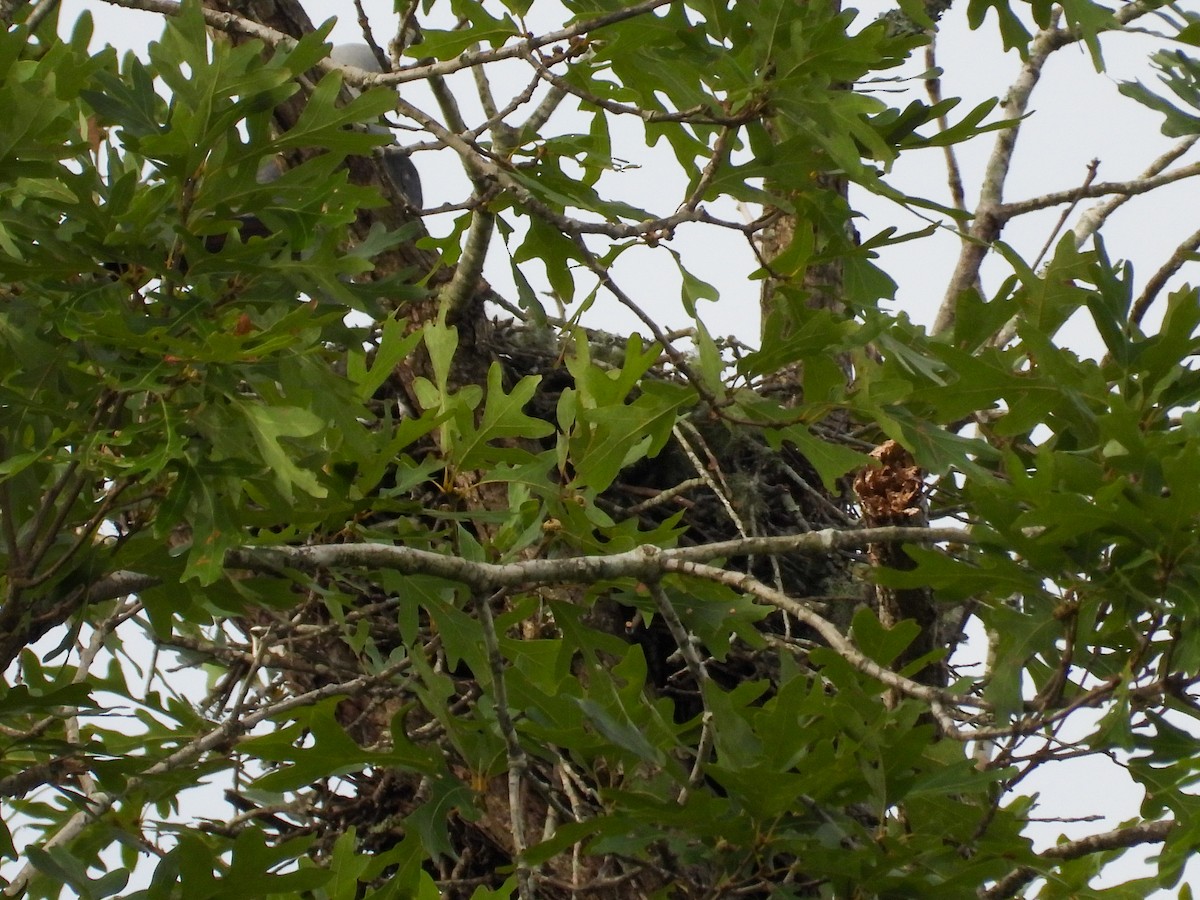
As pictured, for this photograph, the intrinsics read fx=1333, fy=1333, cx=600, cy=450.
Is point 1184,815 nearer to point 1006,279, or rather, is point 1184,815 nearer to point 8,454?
point 1006,279

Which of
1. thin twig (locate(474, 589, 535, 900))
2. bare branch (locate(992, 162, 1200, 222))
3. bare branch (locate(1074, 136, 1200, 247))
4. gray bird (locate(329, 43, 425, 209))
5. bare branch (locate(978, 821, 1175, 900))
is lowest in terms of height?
bare branch (locate(978, 821, 1175, 900))

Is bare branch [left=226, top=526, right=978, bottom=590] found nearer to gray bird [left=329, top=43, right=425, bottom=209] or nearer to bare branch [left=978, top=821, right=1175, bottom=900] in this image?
bare branch [left=978, top=821, right=1175, bottom=900]

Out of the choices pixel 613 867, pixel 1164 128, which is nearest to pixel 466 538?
pixel 613 867

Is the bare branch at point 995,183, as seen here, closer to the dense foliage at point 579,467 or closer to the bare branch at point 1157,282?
the bare branch at point 1157,282

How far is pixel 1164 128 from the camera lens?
6.20 feet

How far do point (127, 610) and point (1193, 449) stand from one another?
6.56ft

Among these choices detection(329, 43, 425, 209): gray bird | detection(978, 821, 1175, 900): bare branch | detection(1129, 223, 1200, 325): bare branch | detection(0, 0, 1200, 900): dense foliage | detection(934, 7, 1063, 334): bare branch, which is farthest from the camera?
detection(329, 43, 425, 209): gray bird

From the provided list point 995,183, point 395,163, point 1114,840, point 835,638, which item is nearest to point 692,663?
point 835,638

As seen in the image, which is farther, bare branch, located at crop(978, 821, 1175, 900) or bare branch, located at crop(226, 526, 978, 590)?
bare branch, located at crop(978, 821, 1175, 900)

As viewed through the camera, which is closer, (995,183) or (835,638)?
(835,638)

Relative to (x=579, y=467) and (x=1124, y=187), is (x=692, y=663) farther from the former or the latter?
(x=1124, y=187)

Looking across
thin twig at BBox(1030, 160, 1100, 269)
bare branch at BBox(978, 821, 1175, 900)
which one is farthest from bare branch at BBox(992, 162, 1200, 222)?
bare branch at BBox(978, 821, 1175, 900)

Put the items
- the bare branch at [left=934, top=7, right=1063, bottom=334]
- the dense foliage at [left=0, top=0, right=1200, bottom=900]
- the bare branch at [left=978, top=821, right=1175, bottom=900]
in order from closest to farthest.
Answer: the dense foliage at [left=0, top=0, right=1200, bottom=900], the bare branch at [left=978, top=821, right=1175, bottom=900], the bare branch at [left=934, top=7, right=1063, bottom=334]

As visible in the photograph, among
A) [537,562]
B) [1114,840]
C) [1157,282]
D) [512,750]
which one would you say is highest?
[1157,282]
